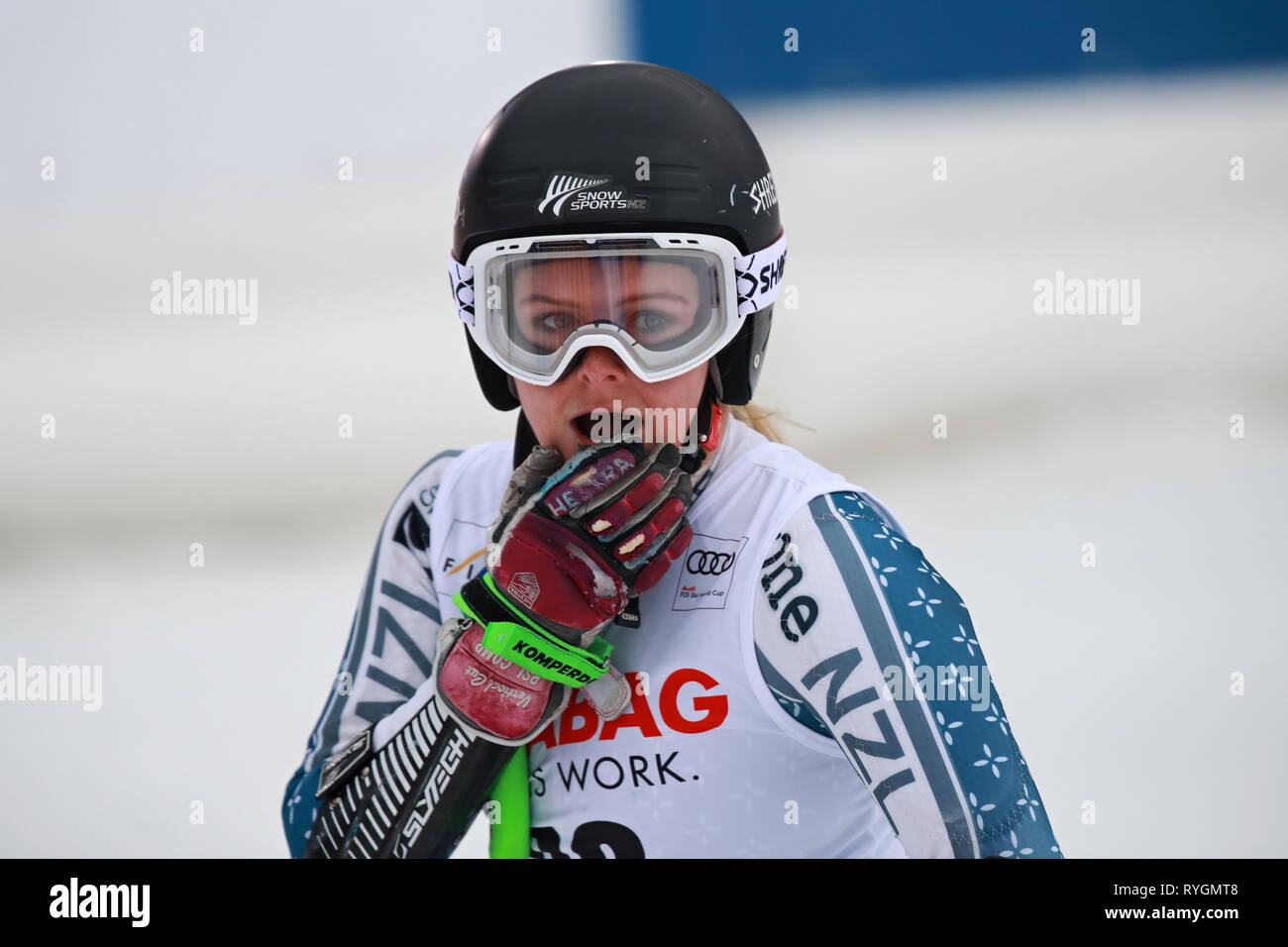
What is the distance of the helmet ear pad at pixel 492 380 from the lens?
2131mm

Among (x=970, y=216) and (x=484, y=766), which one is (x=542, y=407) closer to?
(x=484, y=766)

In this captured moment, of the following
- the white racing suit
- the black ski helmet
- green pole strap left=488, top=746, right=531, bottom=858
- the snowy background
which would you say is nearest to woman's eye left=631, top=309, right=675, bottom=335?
the black ski helmet

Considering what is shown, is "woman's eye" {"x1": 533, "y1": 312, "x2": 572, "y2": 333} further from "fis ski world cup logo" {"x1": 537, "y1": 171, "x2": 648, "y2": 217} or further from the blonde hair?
the blonde hair

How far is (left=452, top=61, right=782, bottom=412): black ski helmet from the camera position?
186cm

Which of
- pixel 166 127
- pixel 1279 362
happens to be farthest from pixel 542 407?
pixel 166 127

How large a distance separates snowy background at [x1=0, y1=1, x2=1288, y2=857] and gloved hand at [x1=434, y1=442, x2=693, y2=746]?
1799 millimetres

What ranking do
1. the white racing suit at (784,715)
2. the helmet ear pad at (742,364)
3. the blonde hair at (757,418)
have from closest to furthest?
the white racing suit at (784,715) < the helmet ear pad at (742,364) < the blonde hair at (757,418)

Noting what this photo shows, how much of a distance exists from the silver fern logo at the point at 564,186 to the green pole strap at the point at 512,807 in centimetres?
77

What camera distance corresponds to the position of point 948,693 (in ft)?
5.45

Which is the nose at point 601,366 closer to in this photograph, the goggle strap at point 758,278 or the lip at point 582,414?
the lip at point 582,414

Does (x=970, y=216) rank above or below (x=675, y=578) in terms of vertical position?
above

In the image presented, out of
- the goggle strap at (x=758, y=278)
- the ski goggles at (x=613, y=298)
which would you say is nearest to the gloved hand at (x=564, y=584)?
the ski goggles at (x=613, y=298)
